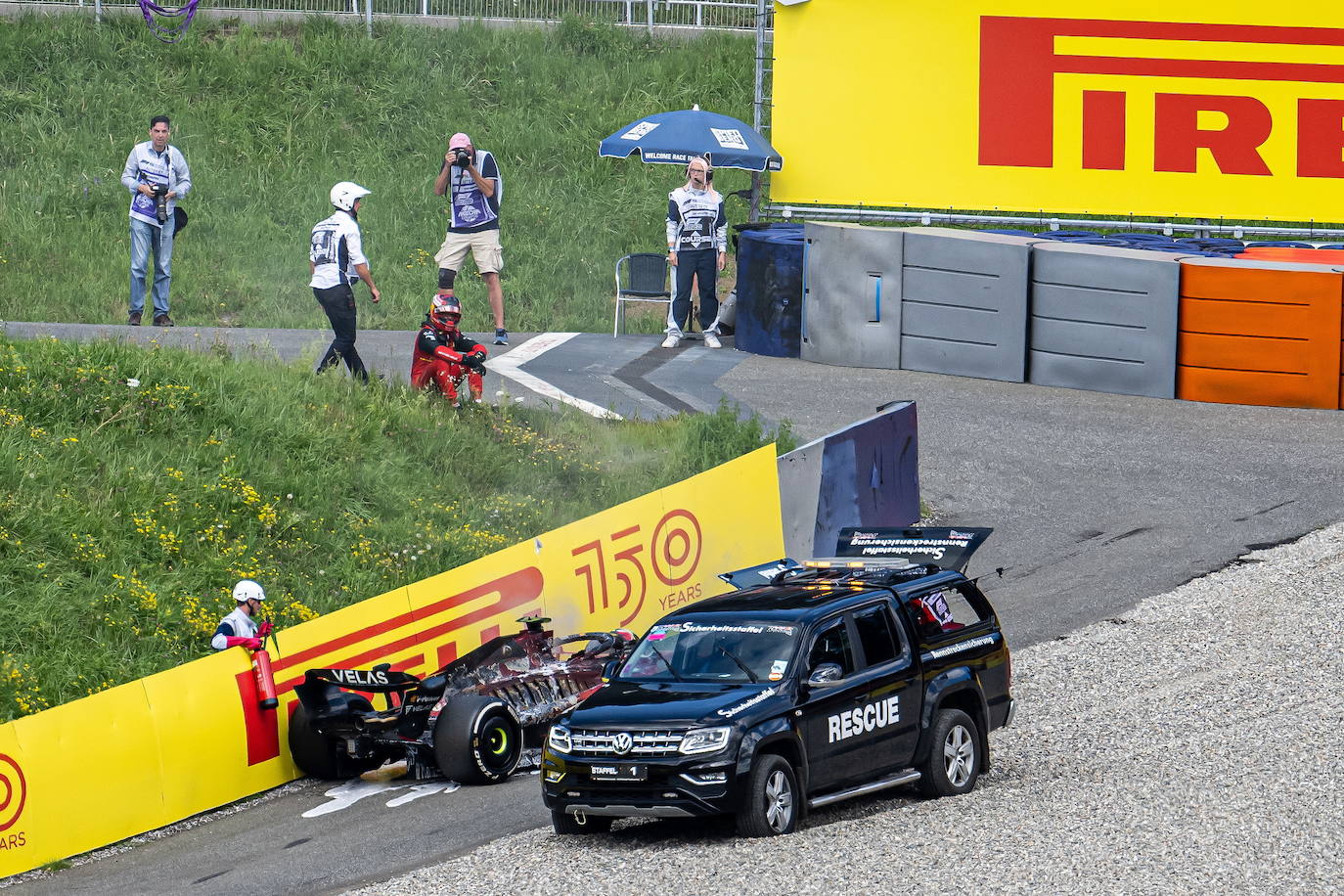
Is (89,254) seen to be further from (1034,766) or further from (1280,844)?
(1280,844)

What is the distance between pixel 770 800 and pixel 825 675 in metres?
0.85

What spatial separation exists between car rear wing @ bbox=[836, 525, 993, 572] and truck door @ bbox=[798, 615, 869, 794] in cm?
151

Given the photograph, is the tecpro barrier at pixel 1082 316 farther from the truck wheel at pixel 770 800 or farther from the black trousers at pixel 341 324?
the truck wheel at pixel 770 800

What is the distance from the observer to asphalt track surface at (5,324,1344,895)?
38.2 ft

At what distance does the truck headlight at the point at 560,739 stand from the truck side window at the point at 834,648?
1.58 meters

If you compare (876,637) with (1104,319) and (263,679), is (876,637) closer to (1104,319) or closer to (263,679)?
(263,679)

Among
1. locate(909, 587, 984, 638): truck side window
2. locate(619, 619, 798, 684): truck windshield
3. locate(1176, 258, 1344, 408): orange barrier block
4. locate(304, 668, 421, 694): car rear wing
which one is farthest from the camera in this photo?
locate(1176, 258, 1344, 408): orange barrier block

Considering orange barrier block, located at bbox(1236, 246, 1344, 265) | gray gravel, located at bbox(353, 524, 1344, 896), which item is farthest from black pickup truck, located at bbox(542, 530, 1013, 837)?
orange barrier block, located at bbox(1236, 246, 1344, 265)

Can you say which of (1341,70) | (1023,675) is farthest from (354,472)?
(1341,70)

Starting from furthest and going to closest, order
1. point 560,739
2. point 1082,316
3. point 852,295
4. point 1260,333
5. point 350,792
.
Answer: point 852,295, point 1082,316, point 1260,333, point 350,792, point 560,739

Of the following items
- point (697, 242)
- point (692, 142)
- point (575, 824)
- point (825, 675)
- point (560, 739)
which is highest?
point (692, 142)

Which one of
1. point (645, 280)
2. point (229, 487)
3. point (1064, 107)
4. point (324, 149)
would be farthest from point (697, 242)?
point (324, 149)

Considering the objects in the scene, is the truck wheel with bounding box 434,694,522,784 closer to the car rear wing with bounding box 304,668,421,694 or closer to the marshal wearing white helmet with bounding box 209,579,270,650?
the car rear wing with bounding box 304,668,421,694

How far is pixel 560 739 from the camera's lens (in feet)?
35.6
